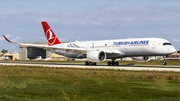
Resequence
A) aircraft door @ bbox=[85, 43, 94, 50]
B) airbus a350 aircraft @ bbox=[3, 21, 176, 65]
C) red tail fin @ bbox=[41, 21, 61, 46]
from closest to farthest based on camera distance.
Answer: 1. airbus a350 aircraft @ bbox=[3, 21, 176, 65]
2. aircraft door @ bbox=[85, 43, 94, 50]
3. red tail fin @ bbox=[41, 21, 61, 46]

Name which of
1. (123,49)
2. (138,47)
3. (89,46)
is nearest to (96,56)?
(123,49)

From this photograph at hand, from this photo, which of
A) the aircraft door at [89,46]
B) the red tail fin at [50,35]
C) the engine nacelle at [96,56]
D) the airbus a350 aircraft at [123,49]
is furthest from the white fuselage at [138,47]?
the red tail fin at [50,35]

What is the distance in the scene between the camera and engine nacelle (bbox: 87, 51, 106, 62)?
43062 mm

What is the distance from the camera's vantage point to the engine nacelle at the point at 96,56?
141 ft

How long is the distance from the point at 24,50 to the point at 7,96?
10895 cm

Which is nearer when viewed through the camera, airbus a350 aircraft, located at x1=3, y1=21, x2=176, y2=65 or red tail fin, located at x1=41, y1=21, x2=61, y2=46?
airbus a350 aircraft, located at x1=3, y1=21, x2=176, y2=65

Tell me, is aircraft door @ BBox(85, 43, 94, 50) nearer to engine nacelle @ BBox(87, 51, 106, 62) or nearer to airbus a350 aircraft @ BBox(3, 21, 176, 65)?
airbus a350 aircraft @ BBox(3, 21, 176, 65)

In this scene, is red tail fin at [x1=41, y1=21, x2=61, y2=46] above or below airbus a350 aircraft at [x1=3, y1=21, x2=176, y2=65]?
above

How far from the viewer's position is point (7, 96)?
499 inches

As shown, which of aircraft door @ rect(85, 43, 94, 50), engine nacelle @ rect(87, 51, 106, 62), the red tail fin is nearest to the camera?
engine nacelle @ rect(87, 51, 106, 62)

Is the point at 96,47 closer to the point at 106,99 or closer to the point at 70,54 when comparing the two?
the point at 70,54

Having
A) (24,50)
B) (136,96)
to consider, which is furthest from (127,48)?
(24,50)

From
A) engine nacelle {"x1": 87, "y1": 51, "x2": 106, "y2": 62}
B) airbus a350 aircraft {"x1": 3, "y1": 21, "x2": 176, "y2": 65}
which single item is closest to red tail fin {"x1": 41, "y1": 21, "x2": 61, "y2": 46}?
airbus a350 aircraft {"x1": 3, "y1": 21, "x2": 176, "y2": 65}

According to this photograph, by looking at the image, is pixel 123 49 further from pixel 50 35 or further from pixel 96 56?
pixel 50 35
